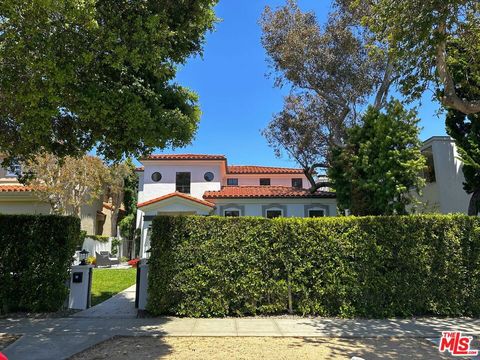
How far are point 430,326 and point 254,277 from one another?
3.95 metres

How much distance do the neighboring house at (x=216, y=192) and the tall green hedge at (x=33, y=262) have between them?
9.60m

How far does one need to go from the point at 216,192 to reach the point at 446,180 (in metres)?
13.4

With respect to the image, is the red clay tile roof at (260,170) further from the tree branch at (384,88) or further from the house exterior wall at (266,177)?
the tree branch at (384,88)

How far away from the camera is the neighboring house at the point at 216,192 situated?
22688 mm

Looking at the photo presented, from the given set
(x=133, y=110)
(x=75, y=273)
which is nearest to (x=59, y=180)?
(x=75, y=273)

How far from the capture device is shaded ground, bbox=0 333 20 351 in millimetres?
6441

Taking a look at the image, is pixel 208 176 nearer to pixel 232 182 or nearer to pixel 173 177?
pixel 173 177

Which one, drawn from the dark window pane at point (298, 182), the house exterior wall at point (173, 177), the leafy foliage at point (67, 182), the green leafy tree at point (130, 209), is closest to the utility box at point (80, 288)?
the leafy foliage at point (67, 182)

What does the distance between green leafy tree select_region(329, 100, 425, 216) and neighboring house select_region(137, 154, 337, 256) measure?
7.96 m

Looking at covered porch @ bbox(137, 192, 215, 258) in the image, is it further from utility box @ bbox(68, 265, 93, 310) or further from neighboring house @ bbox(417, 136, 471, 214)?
utility box @ bbox(68, 265, 93, 310)

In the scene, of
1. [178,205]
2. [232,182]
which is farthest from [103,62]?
[232,182]

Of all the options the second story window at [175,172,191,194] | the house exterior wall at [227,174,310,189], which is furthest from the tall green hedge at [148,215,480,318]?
the house exterior wall at [227,174,310,189]

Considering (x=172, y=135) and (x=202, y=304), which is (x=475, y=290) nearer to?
(x=202, y=304)

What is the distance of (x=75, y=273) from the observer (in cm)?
952
